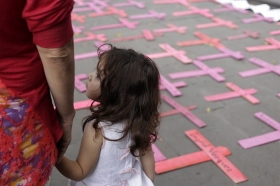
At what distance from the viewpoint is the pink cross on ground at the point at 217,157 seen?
8.23 feet

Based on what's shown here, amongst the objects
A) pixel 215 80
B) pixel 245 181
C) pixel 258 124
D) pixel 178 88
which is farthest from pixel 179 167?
pixel 215 80

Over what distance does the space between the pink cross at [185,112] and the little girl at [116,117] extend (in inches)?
59.5

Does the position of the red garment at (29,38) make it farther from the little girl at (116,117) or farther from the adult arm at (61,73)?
the little girl at (116,117)

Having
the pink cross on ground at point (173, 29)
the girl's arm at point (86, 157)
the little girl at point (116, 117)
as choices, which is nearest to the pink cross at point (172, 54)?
the pink cross on ground at point (173, 29)

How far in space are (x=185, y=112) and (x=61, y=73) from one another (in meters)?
2.11

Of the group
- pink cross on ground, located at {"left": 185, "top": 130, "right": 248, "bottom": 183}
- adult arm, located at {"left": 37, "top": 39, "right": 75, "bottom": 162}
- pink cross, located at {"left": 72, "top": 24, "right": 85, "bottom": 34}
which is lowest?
pink cross, located at {"left": 72, "top": 24, "right": 85, "bottom": 34}

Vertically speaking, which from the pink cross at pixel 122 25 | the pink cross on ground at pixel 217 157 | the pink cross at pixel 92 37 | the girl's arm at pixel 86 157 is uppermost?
the girl's arm at pixel 86 157

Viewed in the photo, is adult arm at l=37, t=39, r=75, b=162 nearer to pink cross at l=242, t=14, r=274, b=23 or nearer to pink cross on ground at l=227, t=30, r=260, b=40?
pink cross on ground at l=227, t=30, r=260, b=40

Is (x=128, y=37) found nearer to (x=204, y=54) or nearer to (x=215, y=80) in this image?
(x=204, y=54)

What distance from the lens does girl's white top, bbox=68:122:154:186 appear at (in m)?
1.48

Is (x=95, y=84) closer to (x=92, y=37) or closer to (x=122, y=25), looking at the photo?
(x=92, y=37)

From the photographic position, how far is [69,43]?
1146 mm

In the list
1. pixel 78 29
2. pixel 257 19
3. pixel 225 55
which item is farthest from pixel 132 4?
pixel 225 55

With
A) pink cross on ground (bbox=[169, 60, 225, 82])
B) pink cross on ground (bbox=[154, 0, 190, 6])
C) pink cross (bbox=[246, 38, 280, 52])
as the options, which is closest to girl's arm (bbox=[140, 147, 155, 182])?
pink cross on ground (bbox=[169, 60, 225, 82])
